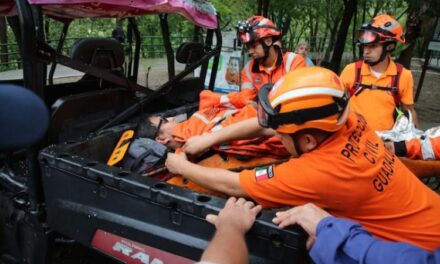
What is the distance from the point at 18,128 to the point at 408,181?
1696 mm

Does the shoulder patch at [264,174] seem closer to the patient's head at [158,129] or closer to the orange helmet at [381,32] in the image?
the patient's head at [158,129]

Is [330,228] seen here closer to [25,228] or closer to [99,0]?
[99,0]

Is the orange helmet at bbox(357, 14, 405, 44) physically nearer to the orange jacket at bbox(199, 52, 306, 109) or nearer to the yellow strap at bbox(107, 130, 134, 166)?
the orange jacket at bbox(199, 52, 306, 109)

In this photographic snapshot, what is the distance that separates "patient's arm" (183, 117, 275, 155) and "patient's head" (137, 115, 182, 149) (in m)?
0.41

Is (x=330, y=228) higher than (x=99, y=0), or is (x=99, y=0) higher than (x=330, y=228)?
(x=99, y=0)

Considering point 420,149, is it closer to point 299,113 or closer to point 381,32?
point 381,32

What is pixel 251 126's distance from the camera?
8.62 feet

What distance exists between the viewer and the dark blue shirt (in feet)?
4.42

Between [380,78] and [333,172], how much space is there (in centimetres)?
225

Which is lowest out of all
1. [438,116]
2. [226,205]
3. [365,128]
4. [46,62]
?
[438,116]

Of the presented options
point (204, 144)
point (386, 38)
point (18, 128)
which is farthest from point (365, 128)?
point (386, 38)

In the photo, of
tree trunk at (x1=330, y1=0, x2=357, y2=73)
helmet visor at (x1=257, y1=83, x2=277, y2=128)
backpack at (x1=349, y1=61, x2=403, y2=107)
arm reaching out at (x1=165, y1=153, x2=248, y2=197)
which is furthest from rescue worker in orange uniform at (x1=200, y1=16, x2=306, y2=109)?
tree trunk at (x1=330, y1=0, x2=357, y2=73)

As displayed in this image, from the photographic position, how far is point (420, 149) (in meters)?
3.00

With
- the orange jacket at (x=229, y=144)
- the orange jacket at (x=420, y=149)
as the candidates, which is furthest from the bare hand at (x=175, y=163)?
the orange jacket at (x=420, y=149)
